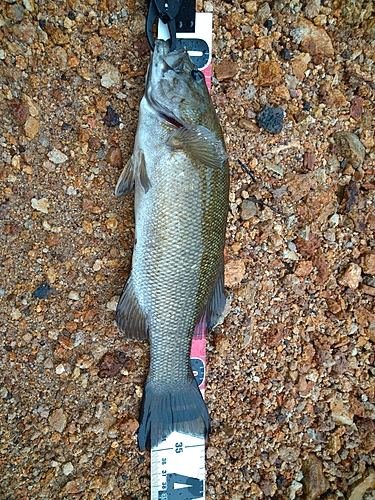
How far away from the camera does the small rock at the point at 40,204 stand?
2104 mm

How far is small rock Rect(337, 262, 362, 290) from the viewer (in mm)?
2377

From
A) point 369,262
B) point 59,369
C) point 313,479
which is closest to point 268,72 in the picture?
point 369,262

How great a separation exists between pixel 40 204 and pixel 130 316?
708 mm

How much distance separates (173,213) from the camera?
186 cm

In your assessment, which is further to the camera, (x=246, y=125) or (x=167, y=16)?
(x=246, y=125)

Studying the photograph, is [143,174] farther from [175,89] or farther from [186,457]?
[186,457]

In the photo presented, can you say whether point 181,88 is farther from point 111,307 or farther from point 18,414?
point 18,414

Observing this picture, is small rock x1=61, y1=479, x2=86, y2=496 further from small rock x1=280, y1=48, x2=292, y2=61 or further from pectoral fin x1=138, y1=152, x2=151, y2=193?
small rock x1=280, y1=48, x2=292, y2=61

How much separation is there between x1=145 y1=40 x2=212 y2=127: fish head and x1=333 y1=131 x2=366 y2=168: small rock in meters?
0.86

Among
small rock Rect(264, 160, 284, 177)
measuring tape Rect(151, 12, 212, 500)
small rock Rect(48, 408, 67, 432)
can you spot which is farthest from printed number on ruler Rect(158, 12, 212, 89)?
small rock Rect(48, 408, 67, 432)

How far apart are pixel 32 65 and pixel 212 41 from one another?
914mm

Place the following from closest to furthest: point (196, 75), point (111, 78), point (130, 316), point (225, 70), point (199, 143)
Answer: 1. point (199, 143)
2. point (196, 75)
3. point (130, 316)
4. point (111, 78)
5. point (225, 70)

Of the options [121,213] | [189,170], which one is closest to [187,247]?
[189,170]

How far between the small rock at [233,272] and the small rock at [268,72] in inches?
38.3
